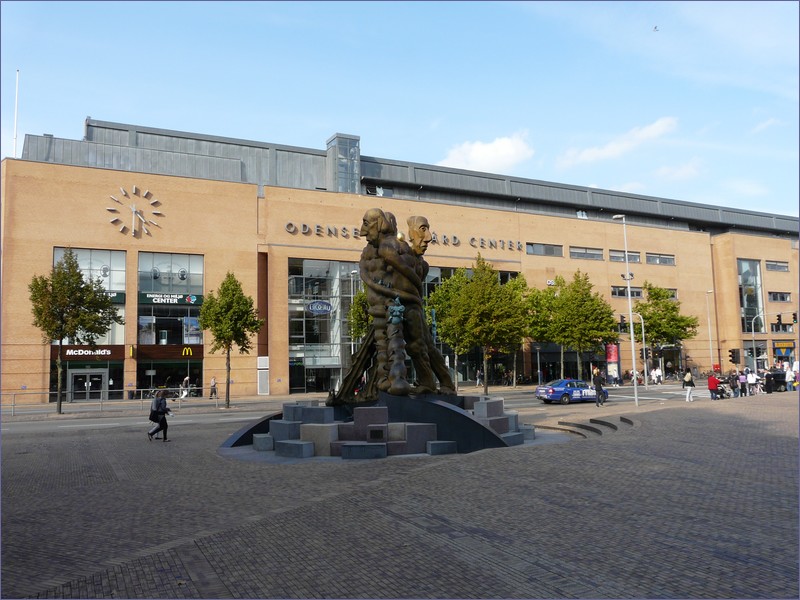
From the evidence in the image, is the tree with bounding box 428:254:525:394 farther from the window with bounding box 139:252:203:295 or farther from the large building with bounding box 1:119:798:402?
the window with bounding box 139:252:203:295

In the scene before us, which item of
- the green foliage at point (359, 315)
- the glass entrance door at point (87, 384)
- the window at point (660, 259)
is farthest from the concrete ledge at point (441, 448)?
the window at point (660, 259)

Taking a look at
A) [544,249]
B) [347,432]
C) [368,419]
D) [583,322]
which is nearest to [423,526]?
[368,419]

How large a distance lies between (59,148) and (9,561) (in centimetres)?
4949

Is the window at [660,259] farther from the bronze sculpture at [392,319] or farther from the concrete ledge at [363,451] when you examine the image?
the concrete ledge at [363,451]

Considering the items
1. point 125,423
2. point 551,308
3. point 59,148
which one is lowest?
point 125,423

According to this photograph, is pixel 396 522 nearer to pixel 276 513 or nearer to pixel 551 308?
pixel 276 513

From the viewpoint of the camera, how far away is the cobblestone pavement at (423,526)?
5.84 meters

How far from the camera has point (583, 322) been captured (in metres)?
52.1

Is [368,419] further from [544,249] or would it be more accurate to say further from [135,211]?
[544,249]

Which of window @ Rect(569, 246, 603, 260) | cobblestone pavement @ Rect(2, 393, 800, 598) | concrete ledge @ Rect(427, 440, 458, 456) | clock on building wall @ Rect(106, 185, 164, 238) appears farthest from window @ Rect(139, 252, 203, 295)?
window @ Rect(569, 246, 603, 260)

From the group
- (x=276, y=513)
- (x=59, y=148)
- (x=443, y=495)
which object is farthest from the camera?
(x=59, y=148)

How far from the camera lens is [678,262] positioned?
70938mm

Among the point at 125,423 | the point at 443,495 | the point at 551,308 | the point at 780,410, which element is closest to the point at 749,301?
the point at 551,308

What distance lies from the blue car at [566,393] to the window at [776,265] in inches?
2113
